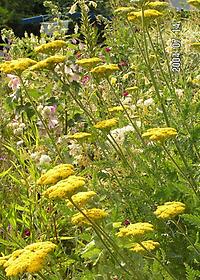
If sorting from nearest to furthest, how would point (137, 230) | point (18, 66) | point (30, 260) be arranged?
1. point (30, 260)
2. point (137, 230)
3. point (18, 66)

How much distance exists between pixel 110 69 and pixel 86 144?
121cm

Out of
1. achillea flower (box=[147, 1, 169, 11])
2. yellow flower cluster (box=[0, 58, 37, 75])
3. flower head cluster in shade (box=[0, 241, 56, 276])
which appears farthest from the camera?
achillea flower (box=[147, 1, 169, 11])

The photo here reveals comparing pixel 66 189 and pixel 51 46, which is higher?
pixel 51 46

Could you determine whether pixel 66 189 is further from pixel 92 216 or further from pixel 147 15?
pixel 147 15

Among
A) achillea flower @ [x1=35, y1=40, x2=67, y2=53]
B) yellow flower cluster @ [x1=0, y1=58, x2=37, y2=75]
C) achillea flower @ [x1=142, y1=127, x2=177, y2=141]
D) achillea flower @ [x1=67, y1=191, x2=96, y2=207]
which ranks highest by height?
achillea flower @ [x1=35, y1=40, x2=67, y2=53]

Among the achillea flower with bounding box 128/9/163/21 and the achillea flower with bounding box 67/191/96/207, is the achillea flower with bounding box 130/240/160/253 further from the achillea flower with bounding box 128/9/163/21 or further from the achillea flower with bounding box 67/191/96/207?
the achillea flower with bounding box 128/9/163/21

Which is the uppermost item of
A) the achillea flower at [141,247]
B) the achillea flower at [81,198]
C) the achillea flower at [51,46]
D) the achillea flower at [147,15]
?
the achillea flower at [147,15]

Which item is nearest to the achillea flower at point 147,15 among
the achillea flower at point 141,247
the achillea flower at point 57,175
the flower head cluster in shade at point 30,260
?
the achillea flower at point 57,175

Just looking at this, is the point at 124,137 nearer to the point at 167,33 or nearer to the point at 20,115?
the point at 20,115

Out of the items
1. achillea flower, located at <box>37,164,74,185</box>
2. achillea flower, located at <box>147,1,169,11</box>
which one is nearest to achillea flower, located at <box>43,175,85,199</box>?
achillea flower, located at <box>37,164,74,185</box>

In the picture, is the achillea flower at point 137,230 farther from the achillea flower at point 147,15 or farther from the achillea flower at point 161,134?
the achillea flower at point 147,15

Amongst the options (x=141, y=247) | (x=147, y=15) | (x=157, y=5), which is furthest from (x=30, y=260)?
(x=157, y=5)

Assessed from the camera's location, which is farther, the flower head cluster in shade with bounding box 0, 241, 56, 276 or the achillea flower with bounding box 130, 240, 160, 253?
the achillea flower with bounding box 130, 240, 160, 253

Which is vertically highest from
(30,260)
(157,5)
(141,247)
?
(157,5)
